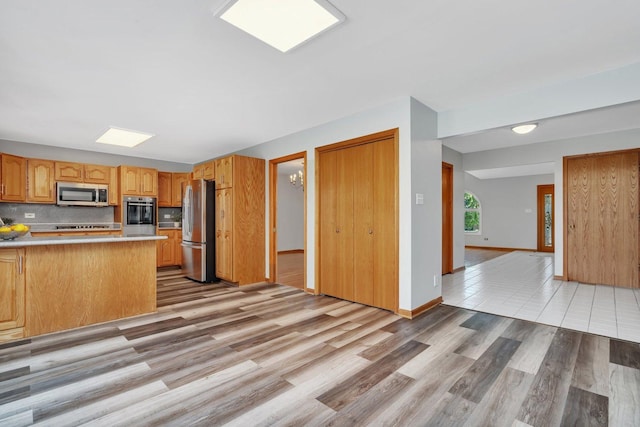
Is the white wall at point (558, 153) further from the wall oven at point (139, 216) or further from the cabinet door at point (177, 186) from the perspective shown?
Answer: the wall oven at point (139, 216)

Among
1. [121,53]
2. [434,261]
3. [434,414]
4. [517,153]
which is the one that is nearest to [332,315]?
[434,261]

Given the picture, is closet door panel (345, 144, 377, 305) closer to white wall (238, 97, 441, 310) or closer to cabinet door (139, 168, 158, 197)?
white wall (238, 97, 441, 310)

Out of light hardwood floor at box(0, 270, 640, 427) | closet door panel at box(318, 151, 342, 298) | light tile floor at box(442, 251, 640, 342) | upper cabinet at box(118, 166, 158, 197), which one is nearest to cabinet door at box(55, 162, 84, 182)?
upper cabinet at box(118, 166, 158, 197)

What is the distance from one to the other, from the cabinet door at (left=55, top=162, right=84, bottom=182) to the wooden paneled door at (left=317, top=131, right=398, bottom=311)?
4.56m

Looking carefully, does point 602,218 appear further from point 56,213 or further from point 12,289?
point 56,213

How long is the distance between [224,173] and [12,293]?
9.86ft

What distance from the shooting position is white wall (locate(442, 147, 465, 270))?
5.91m

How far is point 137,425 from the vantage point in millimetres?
1616

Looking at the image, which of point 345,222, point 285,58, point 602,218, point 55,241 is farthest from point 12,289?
point 602,218

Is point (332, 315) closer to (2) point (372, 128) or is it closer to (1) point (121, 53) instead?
(2) point (372, 128)

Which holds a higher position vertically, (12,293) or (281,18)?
(281,18)

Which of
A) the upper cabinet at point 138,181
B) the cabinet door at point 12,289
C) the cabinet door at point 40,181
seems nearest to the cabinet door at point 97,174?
the upper cabinet at point 138,181

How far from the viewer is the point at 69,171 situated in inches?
215

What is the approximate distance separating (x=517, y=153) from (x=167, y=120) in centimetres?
609
